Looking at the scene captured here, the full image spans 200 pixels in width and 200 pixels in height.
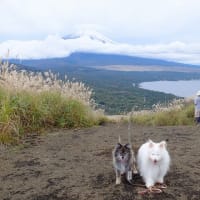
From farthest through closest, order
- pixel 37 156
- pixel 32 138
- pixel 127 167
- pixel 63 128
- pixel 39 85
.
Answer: pixel 39 85 < pixel 63 128 < pixel 32 138 < pixel 37 156 < pixel 127 167

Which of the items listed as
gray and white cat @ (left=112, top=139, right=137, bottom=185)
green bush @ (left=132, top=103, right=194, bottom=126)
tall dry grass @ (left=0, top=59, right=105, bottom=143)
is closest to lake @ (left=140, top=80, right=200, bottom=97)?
green bush @ (left=132, top=103, right=194, bottom=126)

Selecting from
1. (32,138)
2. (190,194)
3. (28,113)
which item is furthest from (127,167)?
(28,113)

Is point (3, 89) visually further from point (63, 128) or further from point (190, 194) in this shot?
point (190, 194)

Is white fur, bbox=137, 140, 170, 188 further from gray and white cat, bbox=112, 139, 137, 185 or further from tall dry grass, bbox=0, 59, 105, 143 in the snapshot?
tall dry grass, bbox=0, 59, 105, 143

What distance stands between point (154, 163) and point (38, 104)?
16.7 ft

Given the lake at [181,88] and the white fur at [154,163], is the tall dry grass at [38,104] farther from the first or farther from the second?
the lake at [181,88]

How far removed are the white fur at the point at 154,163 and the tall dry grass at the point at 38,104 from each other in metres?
3.49

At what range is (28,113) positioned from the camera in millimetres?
9469

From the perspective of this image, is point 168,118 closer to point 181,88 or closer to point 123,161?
point 123,161

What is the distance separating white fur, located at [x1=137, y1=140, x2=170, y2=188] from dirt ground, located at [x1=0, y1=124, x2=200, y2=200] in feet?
0.52

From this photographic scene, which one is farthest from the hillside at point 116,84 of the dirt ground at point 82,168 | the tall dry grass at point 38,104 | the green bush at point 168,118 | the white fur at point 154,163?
the white fur at point 154,163

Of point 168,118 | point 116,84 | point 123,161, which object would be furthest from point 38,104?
point 116,84

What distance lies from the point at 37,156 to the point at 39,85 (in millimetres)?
4259

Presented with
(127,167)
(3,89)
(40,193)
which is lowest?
(40,193)
